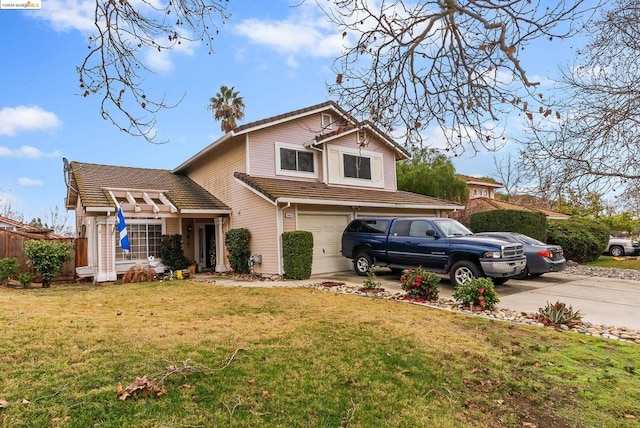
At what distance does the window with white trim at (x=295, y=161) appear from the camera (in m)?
15.2

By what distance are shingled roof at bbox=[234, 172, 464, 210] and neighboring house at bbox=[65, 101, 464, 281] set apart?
5cm

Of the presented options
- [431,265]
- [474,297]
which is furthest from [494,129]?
[431,265]

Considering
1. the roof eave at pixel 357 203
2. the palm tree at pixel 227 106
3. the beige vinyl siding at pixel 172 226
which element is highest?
the palm tree at pixel 227 106

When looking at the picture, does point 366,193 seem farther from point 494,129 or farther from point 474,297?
point 494,129

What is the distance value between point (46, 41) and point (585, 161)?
873 centimetres

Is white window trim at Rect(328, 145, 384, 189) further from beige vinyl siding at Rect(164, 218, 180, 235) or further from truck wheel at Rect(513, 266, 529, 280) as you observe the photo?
truck wheel at Rect(513, 266, 529, 280)

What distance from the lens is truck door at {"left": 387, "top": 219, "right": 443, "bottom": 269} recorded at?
10977 mm

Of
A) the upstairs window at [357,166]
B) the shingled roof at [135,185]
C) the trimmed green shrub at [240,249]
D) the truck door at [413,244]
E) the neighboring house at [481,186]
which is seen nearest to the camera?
the truck door at [413,244]

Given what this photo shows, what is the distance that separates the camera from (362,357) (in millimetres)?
4684

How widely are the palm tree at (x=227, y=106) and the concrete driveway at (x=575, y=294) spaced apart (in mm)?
18318

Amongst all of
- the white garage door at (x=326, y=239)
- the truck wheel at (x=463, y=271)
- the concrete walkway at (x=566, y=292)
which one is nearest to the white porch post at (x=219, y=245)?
the concrete walkway at (x=566, y=292)

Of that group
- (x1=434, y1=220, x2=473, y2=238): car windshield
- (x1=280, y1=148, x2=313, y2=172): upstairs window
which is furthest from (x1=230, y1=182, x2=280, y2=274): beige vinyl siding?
(x1=434, y1=220, x2=473, y2=238): car windshield

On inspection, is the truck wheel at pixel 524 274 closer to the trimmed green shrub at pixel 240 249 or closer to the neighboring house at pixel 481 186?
the trimmed green shrub at pixel 240 249

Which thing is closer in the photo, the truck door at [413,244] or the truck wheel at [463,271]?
the truck wheel at [463,271]
